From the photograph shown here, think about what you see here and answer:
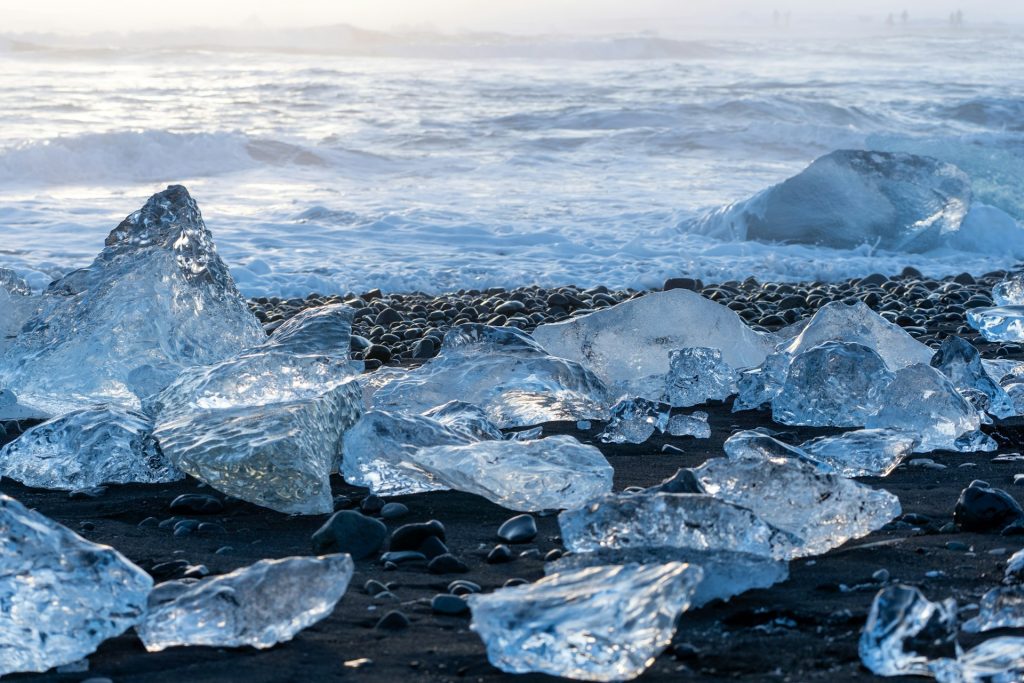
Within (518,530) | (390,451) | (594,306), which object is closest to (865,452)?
(518,530)

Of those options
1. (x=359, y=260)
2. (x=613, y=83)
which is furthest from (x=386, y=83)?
(x=359, y=260)

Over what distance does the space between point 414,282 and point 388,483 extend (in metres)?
5.28

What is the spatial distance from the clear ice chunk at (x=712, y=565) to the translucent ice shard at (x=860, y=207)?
7723 millimetres

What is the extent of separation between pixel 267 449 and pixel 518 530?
68 centimetres

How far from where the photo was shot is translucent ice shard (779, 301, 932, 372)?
417cm

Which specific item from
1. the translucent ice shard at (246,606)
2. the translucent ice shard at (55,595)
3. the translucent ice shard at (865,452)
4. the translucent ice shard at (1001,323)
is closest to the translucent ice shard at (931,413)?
the translucent ice shard at (865,452)

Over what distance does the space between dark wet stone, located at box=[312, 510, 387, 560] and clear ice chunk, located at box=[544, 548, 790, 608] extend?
0.48 metres

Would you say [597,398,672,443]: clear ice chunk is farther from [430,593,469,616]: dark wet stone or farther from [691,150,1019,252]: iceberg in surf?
[691,150,1019,252]: iceberg in surf

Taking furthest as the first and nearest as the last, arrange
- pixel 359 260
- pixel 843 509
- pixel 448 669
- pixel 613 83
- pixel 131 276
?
1. pixel 613 83
2. pixel 359 260
3. pixel 131 276
4. pixel 843 509
5. pixel 448 669

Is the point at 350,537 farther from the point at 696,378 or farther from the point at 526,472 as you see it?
the point at 696,378

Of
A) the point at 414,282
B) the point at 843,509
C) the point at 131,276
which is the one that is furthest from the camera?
the point at 414,282

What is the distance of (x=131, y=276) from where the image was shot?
4125 mm

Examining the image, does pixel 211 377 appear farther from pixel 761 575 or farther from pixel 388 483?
pixel 761 575

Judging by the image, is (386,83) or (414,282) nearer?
(414,282)
